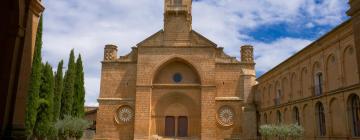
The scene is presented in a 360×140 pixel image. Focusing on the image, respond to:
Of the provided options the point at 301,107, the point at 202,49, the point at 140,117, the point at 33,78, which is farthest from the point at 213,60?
the point at 33,78

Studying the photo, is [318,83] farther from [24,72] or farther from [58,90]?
[58,90]

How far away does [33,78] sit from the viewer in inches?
834

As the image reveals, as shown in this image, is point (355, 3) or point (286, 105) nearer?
point (355, 3)

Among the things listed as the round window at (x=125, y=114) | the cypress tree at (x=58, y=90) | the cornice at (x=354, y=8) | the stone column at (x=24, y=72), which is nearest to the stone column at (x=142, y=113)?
the round window at (x=125, y=114)

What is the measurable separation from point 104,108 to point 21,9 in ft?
90.0

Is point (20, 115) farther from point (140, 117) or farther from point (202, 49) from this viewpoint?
point (202, 49)

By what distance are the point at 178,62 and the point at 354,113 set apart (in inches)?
765

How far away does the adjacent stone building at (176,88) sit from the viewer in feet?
105

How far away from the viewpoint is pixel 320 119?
21.4m

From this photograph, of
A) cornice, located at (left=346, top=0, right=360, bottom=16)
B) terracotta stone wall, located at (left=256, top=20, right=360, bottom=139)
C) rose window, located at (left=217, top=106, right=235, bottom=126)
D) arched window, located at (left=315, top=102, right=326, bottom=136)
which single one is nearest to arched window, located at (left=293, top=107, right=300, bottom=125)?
terracotta stone wall, located at (left=256, top=20, right=360, bottom=139)

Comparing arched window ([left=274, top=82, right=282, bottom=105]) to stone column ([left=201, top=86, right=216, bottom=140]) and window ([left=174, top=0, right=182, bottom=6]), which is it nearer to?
stone column ([left=201, top=86, right=216, bottom=140])

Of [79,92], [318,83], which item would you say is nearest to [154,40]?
[79,92]

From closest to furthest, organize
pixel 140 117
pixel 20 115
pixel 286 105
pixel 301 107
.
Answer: pixel 20 115 → pixel 301 107 → pixel 286 105 → pixel 140 117

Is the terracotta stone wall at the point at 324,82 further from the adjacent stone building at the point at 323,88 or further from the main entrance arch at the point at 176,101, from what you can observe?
the main entrance arch at the point at 176,101
